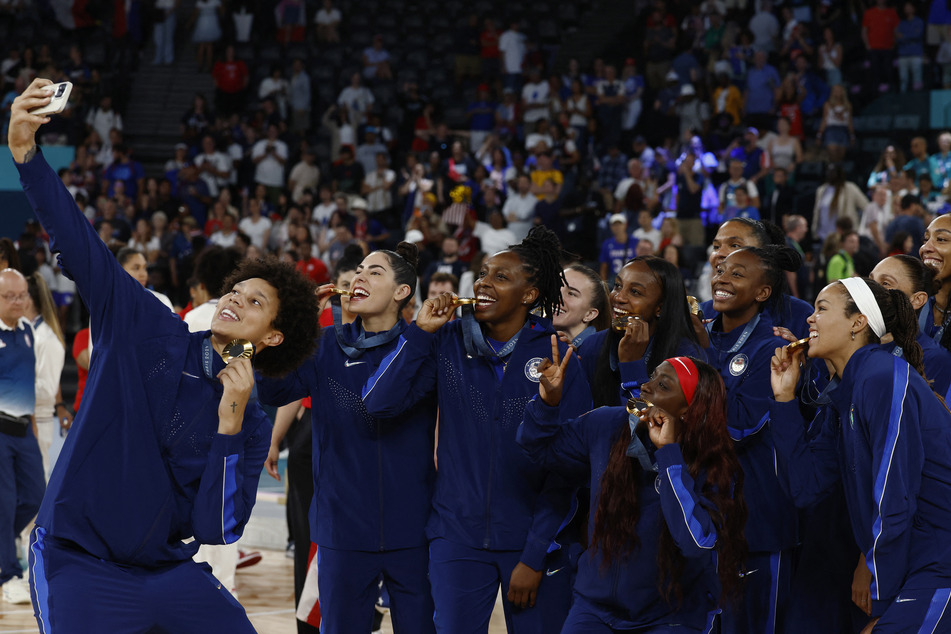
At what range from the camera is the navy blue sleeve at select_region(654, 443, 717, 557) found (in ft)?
12.6

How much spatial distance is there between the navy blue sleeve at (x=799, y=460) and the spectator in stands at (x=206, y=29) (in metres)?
19.4

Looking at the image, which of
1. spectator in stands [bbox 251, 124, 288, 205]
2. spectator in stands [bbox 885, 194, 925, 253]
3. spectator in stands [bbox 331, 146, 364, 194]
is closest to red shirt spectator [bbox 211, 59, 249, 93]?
spectator in stands [bbox 251, 124, 288, 205]

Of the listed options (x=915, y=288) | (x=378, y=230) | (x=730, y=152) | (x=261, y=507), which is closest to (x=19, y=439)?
(x=261, y=507)

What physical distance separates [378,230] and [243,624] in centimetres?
1269

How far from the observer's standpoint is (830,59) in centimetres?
1673

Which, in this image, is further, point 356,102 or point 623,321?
point 356,102

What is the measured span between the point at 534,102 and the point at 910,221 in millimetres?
8511

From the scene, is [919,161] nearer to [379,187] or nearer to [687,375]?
[379,187]

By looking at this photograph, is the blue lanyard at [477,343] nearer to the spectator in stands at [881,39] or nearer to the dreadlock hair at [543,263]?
the dreadlock hair at [543,263]

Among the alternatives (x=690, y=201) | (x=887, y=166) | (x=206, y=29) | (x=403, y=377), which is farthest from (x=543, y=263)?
(x=206, y=29)

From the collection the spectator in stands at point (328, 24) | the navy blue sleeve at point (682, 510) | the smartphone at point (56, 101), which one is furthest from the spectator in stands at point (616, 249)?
the smartphone at point (56, 101)

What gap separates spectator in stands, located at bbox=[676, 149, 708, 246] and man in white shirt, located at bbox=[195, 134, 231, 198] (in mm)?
7916

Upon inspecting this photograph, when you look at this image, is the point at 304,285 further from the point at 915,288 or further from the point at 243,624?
the point at 915,288

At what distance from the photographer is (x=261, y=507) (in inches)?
380
